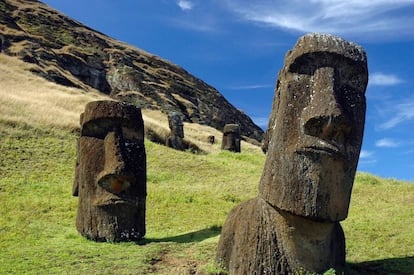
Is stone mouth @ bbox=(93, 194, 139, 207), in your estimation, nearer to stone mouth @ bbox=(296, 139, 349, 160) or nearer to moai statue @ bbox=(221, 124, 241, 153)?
stone mouth @ bbox=(296, 139, 349, 160)

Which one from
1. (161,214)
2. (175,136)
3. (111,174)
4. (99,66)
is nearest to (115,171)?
(111,174)

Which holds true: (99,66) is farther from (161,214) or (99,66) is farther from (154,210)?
(161,214)

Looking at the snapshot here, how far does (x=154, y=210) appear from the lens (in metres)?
18.3

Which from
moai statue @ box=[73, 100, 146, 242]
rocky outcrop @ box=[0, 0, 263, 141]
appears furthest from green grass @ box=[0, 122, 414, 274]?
rocky outcrop @ box=[0, 0, 263, 141]

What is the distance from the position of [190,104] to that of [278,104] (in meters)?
68.6

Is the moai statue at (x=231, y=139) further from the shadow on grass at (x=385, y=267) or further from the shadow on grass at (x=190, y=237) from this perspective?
the shadow on grass at (x=385, y=267)

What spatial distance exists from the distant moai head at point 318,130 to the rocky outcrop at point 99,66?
161 ft

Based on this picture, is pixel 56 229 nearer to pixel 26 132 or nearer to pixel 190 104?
pixel 26 132

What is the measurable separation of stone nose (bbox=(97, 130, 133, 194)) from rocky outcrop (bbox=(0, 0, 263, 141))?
141 feet

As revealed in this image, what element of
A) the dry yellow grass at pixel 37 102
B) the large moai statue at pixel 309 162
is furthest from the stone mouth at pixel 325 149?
the dry yellow grass at pixel 37 102

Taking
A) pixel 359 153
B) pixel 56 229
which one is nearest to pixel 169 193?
pixel 56 229

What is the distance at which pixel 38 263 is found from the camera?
11117 mm

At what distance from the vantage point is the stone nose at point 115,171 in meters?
13.1

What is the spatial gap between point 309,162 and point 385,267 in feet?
9.59
